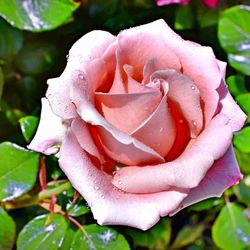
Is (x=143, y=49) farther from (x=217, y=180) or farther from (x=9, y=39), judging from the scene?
(x=9, y=39)

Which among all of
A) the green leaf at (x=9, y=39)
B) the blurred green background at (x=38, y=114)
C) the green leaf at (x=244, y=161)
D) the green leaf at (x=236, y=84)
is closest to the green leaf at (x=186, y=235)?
the blurred green background at (x=38, y=114)

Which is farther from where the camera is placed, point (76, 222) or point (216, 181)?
point (76, 222)

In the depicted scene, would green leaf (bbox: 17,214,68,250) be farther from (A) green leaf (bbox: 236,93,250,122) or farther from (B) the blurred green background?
(A) green leaf (bbox: 236,93,250,122)

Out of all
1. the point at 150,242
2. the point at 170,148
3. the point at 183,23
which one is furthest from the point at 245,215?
the point at 170,148

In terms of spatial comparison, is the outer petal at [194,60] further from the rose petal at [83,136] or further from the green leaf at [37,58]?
the green leaf at [37,58]

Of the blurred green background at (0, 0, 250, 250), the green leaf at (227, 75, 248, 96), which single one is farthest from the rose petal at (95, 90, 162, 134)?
the green leaf at (227, 75, 248, 96)

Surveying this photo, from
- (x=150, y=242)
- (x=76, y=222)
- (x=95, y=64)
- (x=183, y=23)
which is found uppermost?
(x=95, y=64)

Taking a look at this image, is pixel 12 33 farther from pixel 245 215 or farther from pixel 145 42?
pixel 245 215
